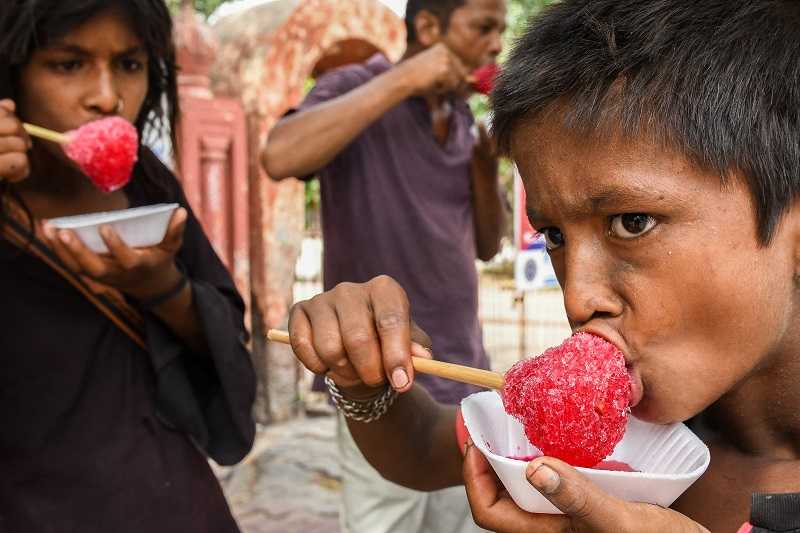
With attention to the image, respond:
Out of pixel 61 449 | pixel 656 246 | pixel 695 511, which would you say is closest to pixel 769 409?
pixel 695 511

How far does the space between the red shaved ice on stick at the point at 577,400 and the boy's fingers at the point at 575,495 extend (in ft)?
0.40

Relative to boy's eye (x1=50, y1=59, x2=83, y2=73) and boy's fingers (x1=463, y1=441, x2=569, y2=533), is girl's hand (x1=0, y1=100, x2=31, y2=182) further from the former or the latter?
boy's fingers (x1=463, y1=441, x2=569, y2=533)

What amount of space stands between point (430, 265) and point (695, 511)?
A: 1547mm

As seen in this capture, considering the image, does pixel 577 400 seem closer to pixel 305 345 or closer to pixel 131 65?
pixel 305 345

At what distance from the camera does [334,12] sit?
633 cm

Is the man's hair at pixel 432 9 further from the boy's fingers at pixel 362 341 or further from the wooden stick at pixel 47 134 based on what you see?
the boy's fingers at pixel 362 341

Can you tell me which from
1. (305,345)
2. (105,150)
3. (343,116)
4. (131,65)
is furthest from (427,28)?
(305,345)

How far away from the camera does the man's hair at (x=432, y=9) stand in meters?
2.93

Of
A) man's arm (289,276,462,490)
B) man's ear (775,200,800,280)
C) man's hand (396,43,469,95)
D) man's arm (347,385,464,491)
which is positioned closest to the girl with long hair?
man's arm (347,385,464,491)

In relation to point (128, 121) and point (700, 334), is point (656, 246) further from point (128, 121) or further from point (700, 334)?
point (128, 121)

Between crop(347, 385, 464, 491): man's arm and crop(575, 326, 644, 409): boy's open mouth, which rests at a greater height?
crop(575, 326, 644, 409): boy's open mouth

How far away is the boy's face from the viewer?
1072 millimetres

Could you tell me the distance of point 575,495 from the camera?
0.91 m

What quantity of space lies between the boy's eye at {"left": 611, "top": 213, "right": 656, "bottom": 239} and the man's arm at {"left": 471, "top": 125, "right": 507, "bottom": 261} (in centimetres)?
180
